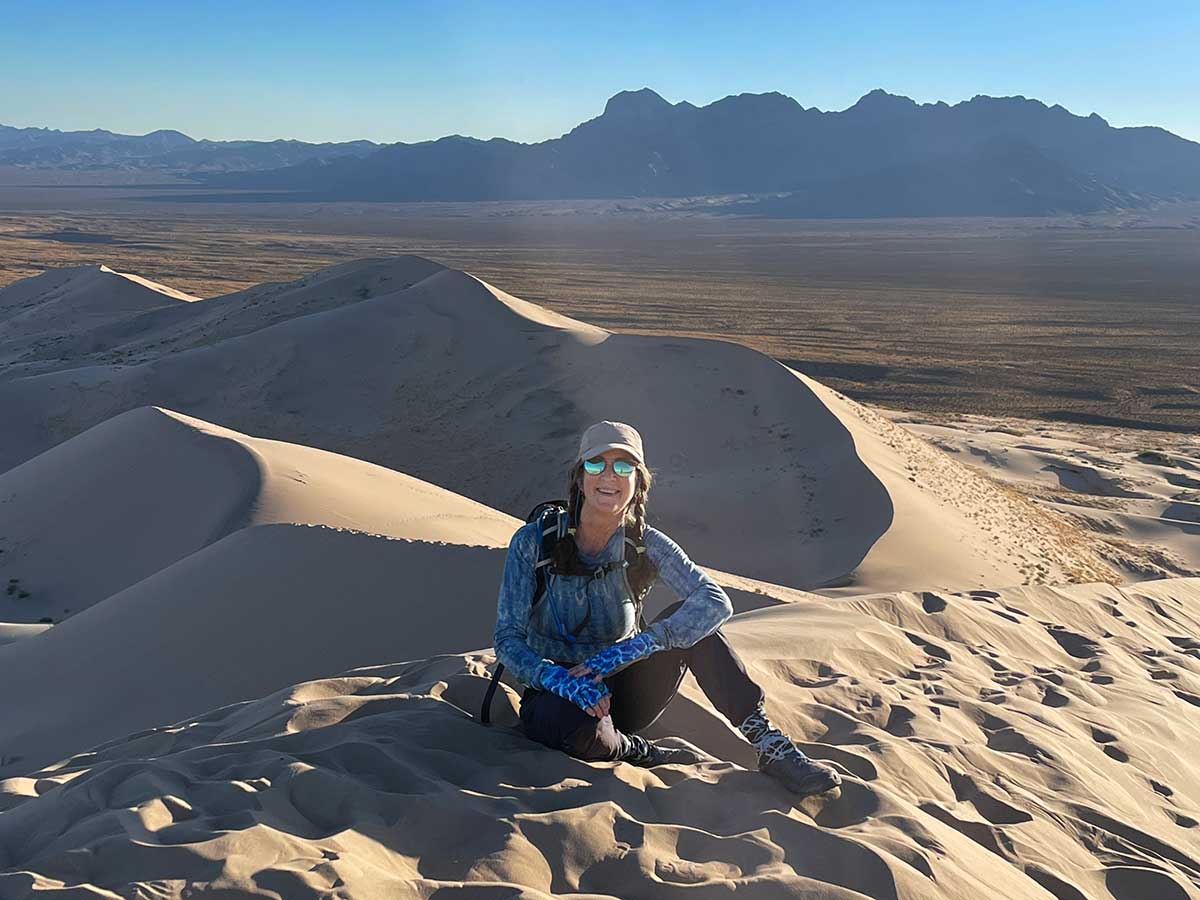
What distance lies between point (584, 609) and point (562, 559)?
0.63 ft

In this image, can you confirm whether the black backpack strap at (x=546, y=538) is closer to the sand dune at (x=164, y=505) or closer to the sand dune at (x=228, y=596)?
the sand dune at (x=228, y=596)

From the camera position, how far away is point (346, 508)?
8266 millimetres

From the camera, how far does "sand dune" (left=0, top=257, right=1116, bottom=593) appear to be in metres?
11.1

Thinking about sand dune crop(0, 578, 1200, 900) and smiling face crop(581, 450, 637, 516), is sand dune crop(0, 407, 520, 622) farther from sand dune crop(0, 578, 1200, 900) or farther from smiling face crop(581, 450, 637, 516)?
smiling face crop(581, 450, 637, 516)

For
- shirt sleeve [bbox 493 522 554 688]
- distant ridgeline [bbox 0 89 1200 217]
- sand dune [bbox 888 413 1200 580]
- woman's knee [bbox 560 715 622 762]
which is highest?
distant ridgeline [bbox 0 89 1200 217]

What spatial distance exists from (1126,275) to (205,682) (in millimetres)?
57817

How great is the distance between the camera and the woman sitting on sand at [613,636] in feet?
10.3

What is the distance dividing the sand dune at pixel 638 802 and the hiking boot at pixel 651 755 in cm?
6

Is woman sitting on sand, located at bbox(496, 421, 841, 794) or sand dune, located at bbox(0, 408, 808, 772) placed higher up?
woman sitting on sand, located at bbox(496, 421, 841, 794)

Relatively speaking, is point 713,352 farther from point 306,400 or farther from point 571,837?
point 571,837

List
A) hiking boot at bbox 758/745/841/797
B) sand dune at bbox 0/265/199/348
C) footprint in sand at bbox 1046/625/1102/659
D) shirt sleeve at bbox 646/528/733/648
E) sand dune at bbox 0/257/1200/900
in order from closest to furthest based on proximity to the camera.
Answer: sand dune at bbox 0/257/1200/900 → hiking boot at bbox 758/745/841/797 → shirt sleeve at bbox 646/528/733/648 → footprint in sand at bbox 1046/625/1102/659 → sand dune at bbox 0/265/199/348

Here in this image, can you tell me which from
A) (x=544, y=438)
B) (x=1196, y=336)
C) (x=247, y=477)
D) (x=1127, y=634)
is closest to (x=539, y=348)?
(x=544, y=438)

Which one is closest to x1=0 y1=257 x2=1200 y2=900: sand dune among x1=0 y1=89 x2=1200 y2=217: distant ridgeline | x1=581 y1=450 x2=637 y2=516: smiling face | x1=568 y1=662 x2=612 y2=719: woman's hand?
x1=568 y1=662 x2=612 y2=719: woman's hand

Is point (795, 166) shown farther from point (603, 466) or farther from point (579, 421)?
point (603, 466)
